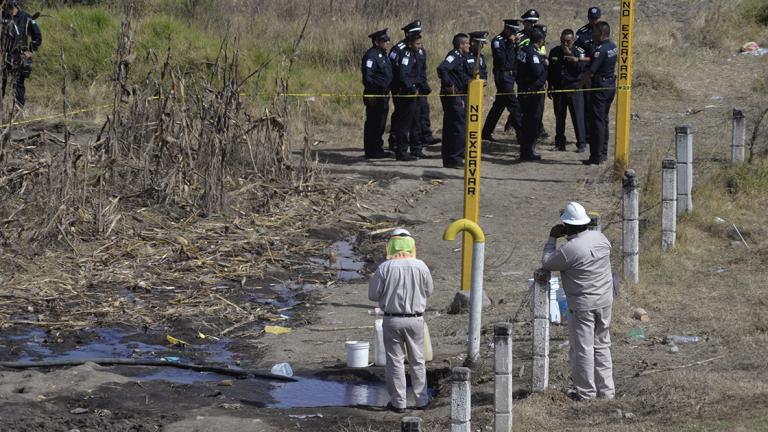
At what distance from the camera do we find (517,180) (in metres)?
17.8

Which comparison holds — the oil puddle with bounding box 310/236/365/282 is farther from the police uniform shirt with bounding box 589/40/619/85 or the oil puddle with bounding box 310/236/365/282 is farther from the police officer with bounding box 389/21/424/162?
the police uniform shirt with bounding box 589/40/619/85

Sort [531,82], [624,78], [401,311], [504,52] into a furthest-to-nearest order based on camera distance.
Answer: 1. [504,52]
2. [531,82]
3. [624,78]
4. [401,311]

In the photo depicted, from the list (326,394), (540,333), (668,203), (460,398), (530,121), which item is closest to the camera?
(460,398)

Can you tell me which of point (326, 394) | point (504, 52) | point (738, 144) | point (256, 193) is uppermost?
point (504, 52)

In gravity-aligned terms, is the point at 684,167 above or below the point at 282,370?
above

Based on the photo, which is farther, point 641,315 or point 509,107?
point 509,107

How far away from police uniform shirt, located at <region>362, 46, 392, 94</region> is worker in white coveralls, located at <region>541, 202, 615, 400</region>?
9.13 metres

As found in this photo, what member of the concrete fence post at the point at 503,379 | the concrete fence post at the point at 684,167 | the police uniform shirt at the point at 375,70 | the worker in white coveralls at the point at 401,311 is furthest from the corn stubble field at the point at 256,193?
the police uniform shirt at the point at 375,70

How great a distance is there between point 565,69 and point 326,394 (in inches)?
379

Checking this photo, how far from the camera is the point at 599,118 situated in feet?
58.5

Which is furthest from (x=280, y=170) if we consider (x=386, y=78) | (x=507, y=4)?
(x=507, y=4)

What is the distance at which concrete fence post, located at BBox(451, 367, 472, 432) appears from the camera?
7.34 m

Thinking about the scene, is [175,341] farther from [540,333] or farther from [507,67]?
[507,67]

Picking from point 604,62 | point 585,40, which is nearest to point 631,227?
point 604,62
